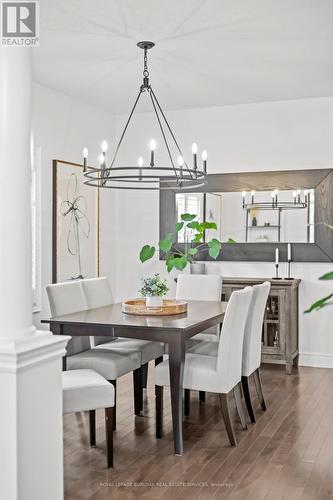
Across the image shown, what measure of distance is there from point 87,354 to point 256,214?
110 inches

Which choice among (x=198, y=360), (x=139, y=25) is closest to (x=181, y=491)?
(x=198, y=360)

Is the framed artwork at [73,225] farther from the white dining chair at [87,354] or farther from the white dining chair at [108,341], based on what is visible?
the white dining chair at [87,354]

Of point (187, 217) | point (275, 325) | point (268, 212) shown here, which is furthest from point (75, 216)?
point (275, 325)

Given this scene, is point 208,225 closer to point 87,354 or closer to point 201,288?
point 201,288

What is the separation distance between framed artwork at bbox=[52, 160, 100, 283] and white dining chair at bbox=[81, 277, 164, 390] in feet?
3.01

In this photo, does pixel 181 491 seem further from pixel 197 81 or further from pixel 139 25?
pixel 197 81

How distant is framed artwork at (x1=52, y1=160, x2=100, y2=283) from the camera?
584 centimetres

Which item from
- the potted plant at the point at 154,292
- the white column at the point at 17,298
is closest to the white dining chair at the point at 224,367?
the potted plant at the point at 154,292

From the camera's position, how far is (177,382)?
3.71m

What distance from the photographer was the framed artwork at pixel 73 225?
5844mm

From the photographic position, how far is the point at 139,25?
13.0 ft

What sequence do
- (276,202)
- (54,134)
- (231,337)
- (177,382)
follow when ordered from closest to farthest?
(177,382)
(231,337)
(54,134)
(276,202)

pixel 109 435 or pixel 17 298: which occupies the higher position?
pixel 17 298

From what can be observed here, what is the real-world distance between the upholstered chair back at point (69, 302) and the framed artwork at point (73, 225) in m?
1.18
